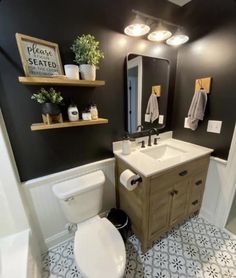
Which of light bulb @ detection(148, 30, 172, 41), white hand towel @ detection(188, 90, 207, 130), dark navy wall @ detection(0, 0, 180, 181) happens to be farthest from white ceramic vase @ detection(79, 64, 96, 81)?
white hand towel @ detection(188, 90, 207, 130)

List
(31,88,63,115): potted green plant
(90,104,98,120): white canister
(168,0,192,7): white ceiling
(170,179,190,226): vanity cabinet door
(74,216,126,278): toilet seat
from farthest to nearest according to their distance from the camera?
(168,0,192,7): white ceiling
(170,179,190,226): vanity cabinet door
(90,104,98,120): white canister
(31,88,63,115): potted green plant
(74,216,126,278): toilet seat

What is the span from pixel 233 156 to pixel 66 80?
159cm

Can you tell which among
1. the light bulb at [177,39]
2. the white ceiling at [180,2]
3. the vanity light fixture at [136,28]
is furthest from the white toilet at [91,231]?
the white ceiling at [180,2]

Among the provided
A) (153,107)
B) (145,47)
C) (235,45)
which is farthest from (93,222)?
(235,45)

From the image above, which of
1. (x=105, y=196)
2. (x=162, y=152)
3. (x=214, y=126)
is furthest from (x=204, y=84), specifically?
(x=105, y=196)

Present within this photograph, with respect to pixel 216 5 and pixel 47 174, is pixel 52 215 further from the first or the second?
pixel 216 5

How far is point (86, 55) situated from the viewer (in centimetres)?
109

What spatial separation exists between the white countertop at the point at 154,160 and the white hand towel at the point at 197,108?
26 cm

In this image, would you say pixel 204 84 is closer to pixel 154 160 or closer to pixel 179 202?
pixel 154 160

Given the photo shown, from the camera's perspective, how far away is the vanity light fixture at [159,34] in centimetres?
133

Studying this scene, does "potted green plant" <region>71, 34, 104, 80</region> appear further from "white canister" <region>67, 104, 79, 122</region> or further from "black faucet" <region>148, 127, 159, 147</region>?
"black faucet" <region>148, 127, 159, 147</region>

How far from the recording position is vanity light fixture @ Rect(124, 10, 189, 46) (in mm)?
1242

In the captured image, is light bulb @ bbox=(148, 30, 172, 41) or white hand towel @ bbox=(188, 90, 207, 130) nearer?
light bulb @ bbox=(148, 30, 172, 41)

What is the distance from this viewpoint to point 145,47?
4.93 feet
